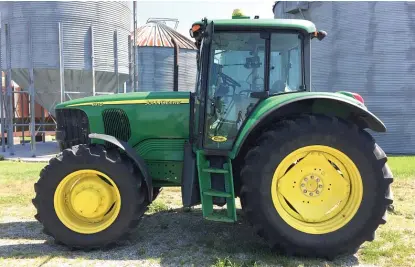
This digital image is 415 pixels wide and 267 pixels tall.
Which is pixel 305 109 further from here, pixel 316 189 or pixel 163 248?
pixel 163 248

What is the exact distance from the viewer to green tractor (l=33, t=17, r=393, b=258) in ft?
12.6

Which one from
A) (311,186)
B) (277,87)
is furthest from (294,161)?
(277,87)

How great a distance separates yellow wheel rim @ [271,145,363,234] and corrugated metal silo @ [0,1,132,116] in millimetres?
11780

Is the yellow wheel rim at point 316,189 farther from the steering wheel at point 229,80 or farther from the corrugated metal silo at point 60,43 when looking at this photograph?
the corrugated metal silo at point 60,43

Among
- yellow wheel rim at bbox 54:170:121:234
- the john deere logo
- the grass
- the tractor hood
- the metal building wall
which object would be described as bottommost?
the grass

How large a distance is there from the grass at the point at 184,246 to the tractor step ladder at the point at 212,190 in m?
0.39

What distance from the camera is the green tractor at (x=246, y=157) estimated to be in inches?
151

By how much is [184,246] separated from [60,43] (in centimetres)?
1158

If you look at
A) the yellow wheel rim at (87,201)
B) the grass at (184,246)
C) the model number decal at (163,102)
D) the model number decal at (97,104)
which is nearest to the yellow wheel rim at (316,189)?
the grass at (184,246)

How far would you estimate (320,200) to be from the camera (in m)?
3.97

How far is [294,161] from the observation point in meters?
3.93

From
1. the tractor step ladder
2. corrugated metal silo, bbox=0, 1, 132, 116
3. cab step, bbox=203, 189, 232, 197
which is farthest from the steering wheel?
corrugated metal silo, bbox=0, 1, 132, 116

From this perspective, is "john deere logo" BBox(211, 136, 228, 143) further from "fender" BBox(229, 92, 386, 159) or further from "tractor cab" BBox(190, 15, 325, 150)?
"fender" BBox(229, 92, 386, 159)

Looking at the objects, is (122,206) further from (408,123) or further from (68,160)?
(408,123)
